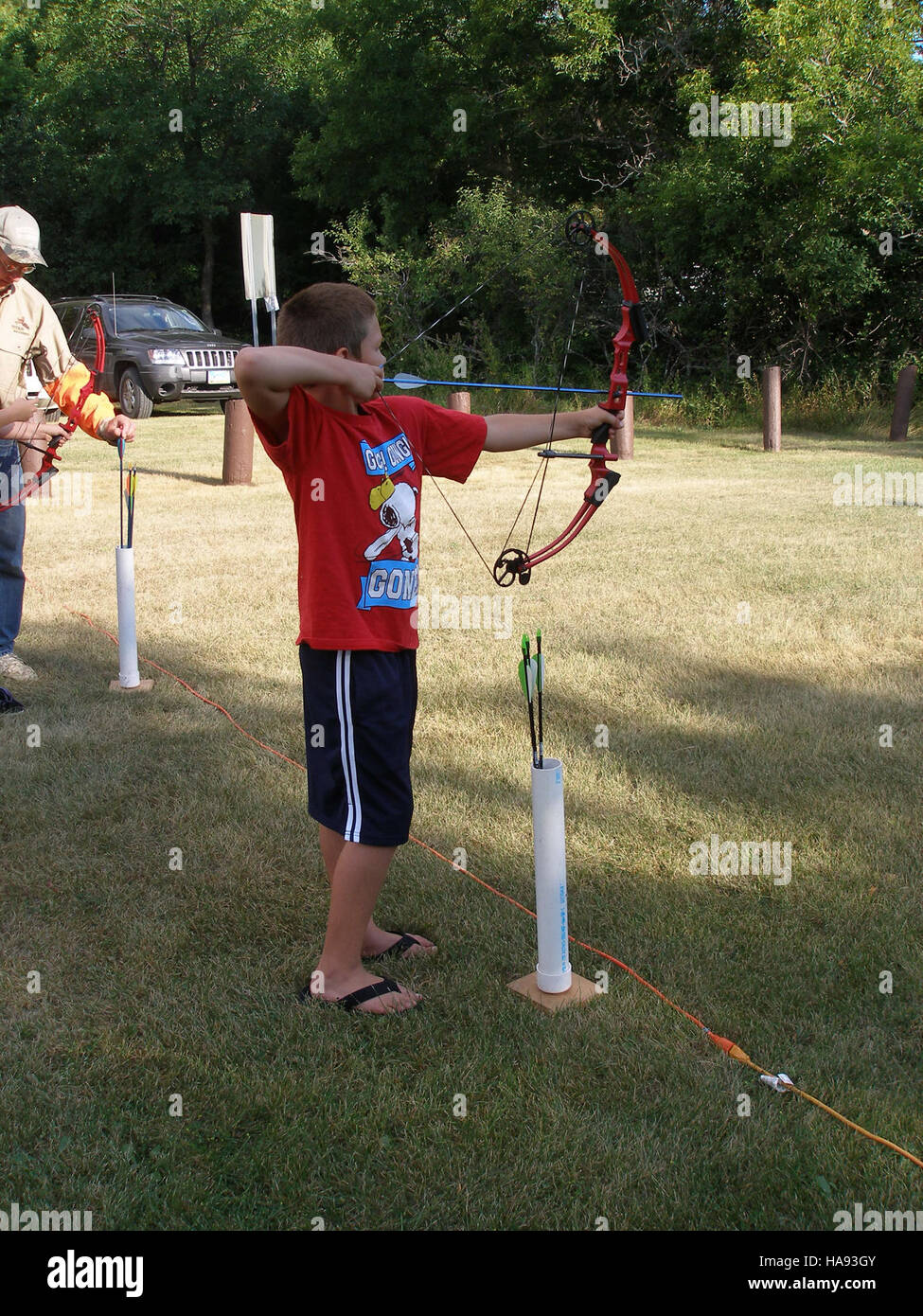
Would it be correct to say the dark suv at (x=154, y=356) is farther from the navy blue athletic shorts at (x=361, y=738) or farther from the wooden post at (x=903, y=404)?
the navy blue athletic shorts at (x=361, y=738)

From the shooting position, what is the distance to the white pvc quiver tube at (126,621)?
5.82 metres

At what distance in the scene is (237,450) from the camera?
42.7ft

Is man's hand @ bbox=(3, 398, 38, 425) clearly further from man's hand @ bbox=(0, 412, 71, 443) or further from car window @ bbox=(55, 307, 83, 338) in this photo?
car window @ bbox=(55, 307, 83, 338)

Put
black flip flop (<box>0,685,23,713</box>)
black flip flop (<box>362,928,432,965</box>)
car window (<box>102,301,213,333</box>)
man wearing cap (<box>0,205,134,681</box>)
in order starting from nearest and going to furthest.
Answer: black flip flop (<box>362,928,432,965</box>) < man wearing cap (<box>0,205,134,681</box>) < black flip flop (<box>0,685,23,713</box>) < car window (<box>102,301,213,333</box>)

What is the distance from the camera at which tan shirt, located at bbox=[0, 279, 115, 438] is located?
5.38 metres


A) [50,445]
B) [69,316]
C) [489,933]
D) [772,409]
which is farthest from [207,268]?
[489,933]

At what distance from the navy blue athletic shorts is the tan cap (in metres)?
3.04

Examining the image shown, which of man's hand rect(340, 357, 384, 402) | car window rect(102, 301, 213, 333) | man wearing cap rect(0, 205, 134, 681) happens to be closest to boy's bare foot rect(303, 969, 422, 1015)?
man's hand rect(340, 357, 384, 402)

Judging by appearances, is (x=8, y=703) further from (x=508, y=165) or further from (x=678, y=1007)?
(x=508, y=165)

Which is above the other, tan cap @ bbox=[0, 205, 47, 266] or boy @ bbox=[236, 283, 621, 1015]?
Answer: tan cap @ bbox=[0, 205, 47, 266]

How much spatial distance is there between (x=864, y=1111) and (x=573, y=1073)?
687 mm

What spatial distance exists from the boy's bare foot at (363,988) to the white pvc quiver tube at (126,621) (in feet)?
10.4
